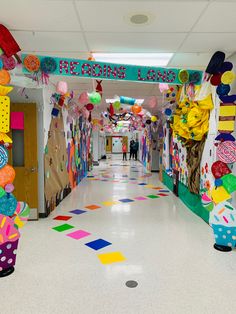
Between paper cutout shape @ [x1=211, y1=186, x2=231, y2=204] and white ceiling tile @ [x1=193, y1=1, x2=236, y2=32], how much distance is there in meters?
1.85

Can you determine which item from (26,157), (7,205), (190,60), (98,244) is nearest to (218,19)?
(190,60)

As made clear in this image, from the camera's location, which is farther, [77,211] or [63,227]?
[77,211]

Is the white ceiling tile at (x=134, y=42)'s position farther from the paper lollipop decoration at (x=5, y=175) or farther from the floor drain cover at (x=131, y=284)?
the floor drain cover at (x=131, y=284)

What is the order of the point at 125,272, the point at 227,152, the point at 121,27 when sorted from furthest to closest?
the point at 227,152
the point at 121,27
the point at 125,272

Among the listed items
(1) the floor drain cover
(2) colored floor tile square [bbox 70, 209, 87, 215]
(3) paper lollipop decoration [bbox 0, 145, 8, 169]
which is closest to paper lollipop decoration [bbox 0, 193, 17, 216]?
(3) paper lollipop decoration [bbox 0, 145, 8, 169]

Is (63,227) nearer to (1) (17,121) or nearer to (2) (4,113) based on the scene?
(1) (17,121)

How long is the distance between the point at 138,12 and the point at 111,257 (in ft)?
8.62

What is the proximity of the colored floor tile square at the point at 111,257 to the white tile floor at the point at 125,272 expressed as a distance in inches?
2.5

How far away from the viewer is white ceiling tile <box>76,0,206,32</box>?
229cm

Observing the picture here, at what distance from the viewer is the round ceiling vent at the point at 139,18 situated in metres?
2.47

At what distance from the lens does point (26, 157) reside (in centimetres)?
429

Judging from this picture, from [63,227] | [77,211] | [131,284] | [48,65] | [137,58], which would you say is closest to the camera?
[131,284]

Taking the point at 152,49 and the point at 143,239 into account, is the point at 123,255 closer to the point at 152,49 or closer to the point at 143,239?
A: the point at 143,239

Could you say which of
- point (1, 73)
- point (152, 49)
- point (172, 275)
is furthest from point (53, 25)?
point (172, 275)
